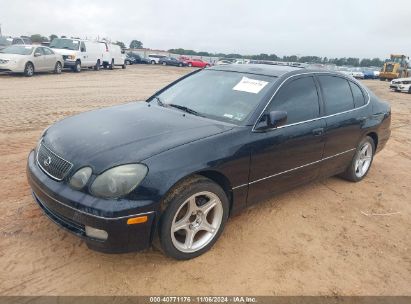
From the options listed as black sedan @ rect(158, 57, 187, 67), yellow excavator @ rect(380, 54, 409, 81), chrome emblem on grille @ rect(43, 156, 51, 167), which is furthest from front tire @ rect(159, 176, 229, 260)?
black sedan @ rect(158, 57, 187, 67)

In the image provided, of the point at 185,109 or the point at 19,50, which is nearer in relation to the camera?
the point at 185,109

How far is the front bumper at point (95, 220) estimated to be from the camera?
2.68 meters

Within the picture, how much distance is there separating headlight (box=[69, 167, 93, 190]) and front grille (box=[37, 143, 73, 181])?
4.2 inches

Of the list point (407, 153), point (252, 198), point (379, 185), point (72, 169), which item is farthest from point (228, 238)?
point (407, 153)

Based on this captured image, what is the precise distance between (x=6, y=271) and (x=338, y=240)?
3054mm

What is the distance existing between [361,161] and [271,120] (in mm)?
2554

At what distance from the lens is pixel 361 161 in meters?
Answer: 5.40

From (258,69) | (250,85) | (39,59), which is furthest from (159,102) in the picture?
(39,59)

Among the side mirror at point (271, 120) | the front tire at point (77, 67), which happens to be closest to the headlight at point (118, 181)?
the side mirror at point (271, 120)

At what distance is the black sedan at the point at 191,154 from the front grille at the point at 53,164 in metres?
0.01

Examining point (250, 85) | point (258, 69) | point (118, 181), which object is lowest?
point (118, 181)

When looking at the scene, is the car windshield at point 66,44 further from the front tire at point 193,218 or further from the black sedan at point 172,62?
the black sedan at point 172,62

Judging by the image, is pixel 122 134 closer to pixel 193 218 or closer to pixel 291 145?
pixel 193 218

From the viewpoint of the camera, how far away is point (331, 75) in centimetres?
471
